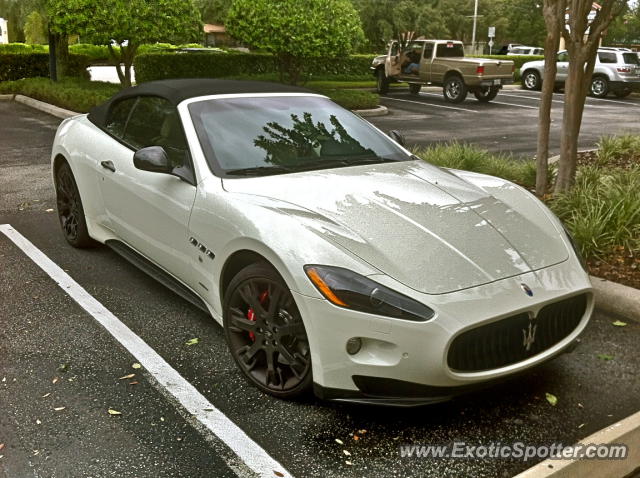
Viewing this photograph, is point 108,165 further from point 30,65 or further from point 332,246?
point 30,65

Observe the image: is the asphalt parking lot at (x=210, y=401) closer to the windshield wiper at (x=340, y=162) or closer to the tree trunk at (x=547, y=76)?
the windshield wiper at (x=340, y=162)

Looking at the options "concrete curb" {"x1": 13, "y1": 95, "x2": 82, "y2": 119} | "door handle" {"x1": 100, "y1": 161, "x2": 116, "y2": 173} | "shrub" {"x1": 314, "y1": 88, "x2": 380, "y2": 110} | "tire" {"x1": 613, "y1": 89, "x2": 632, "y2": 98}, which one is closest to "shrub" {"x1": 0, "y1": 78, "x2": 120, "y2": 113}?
"concrete curb" {"x1": 13, "y1": 95, "x2": 82, "y2": 119}

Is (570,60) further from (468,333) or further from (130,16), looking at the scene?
(130,16)

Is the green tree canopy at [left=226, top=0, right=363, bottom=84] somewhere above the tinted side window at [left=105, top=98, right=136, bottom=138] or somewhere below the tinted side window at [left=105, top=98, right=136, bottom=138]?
above

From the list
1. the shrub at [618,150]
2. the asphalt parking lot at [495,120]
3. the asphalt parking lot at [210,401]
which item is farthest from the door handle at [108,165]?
the asphalt parking lot at [495,120]

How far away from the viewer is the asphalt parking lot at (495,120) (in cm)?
1359

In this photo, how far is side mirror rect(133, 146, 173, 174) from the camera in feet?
13.7

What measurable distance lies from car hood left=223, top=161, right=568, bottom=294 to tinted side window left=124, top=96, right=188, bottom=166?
629mm

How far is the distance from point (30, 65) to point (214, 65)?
19.8 feet

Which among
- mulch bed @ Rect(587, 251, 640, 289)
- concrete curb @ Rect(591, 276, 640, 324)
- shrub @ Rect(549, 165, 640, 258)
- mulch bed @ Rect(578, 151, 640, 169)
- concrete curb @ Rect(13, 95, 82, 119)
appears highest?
shrub @ Rect(549, 165, 640, 258)

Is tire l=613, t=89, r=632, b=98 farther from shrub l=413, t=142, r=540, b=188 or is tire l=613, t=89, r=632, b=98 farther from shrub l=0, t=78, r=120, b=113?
shrub l=413, t=142, r=540, b=188

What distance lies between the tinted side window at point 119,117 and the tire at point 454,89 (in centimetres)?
1804

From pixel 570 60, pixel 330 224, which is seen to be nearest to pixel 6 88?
pixel 570 60

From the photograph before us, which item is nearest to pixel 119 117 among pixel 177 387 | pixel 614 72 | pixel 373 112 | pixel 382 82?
pixel 177 387
